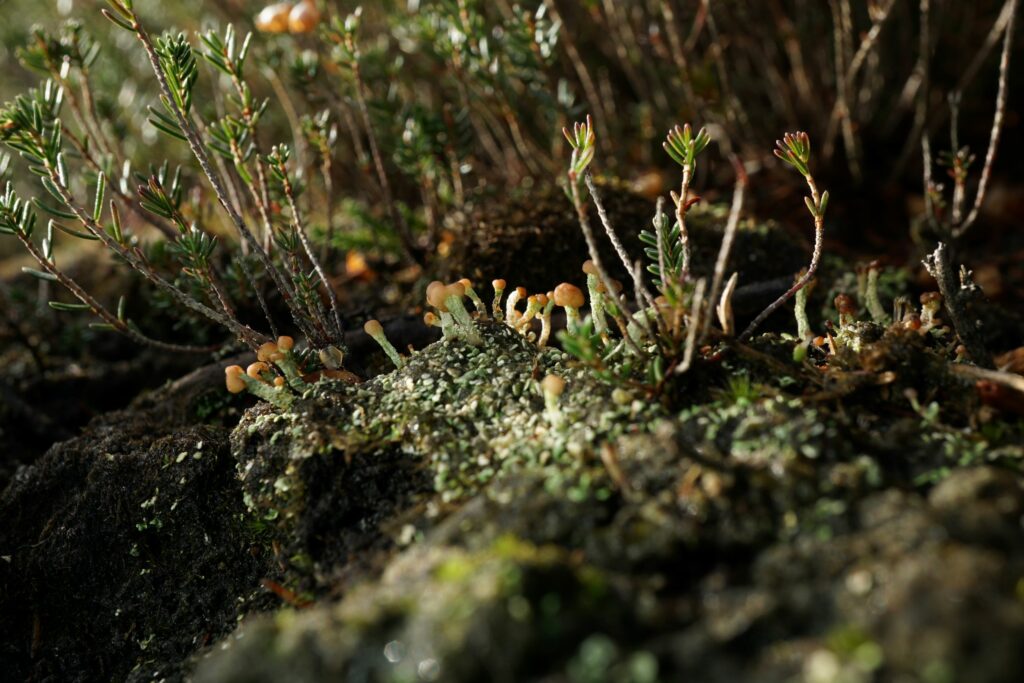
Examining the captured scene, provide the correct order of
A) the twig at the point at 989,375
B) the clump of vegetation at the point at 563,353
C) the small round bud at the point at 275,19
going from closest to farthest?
the clump of vegetation at the point at 563,353 < the twig at the point at 989,375 < the small round bud at the point at 275,19

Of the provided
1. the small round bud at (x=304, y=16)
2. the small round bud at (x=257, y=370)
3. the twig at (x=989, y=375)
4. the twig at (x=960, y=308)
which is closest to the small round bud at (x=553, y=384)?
the small round bud at (x=257, y=370)

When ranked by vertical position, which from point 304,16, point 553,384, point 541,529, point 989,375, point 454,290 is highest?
point 304,16

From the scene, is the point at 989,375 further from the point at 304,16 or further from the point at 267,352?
the point at 304,16

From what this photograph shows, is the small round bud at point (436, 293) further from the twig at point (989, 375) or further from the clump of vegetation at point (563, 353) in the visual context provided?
the twig at point (989, 375)

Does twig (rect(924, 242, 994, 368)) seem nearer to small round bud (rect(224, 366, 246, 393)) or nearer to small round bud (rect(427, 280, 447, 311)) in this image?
small round bud (rect(427, 280, 447, 311))

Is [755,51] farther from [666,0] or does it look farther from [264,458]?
[264,458]

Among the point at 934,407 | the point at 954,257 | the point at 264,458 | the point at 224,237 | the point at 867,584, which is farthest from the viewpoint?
the point at 224,237

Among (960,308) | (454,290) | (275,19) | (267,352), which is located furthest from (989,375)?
(275,19)

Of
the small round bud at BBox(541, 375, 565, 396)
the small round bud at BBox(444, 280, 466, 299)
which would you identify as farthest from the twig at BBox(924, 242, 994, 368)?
the small round bud at BBox(444, 280, 466, 299)

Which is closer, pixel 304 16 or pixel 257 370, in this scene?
pixel 257 370

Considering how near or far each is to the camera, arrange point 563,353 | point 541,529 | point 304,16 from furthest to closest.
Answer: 1. point 304,16
2. point 563,353
3. point 541,529

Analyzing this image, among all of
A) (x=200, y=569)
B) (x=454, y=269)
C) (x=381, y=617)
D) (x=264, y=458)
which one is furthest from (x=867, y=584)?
(x=454, y=269)
